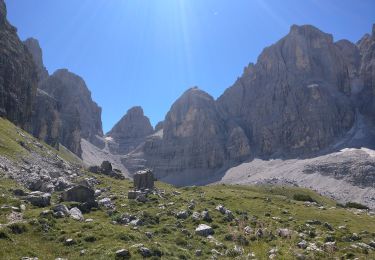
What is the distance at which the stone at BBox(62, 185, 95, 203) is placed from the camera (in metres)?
38.4

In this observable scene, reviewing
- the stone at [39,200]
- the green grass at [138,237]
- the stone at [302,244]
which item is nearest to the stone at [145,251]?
the green grass at [138,237]

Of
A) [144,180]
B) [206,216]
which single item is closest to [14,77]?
[144,180]

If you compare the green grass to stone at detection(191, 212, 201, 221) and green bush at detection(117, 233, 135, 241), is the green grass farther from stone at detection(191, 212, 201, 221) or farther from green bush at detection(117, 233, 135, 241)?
stone at detection(191, 212, 201, 221)

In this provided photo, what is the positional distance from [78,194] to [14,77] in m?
108

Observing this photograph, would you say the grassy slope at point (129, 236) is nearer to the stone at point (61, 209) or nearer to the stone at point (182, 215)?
the stone at point (182, 215)

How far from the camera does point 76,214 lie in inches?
1282

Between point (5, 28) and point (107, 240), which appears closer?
point (107, 240)

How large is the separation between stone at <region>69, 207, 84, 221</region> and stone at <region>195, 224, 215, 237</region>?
9.27 m

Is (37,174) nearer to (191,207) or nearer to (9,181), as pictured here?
(9,181)

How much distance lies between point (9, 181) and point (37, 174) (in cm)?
Result: 965

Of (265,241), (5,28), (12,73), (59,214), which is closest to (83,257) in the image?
(59,214)

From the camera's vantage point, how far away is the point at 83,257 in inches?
949

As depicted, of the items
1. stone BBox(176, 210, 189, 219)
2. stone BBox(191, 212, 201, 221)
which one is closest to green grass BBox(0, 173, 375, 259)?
stone BBox(191, 212, 201, 221)

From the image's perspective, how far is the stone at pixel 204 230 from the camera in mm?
33812
